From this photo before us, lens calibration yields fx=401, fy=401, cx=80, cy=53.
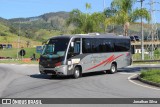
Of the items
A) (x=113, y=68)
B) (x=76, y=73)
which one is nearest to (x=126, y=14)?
(x=113, y=68)

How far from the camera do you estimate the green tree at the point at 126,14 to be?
57.6 meters

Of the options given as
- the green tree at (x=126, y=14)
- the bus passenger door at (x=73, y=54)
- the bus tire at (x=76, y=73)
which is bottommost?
the bus tire at (x=76, y=73)

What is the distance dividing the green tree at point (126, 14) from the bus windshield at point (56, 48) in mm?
34015

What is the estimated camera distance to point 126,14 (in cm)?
5916

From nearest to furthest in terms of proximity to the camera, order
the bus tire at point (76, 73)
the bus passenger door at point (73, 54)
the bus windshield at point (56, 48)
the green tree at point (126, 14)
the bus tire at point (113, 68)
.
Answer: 1. the bus windshield at point (56, 48)
2. the bus passenger door at point (73, 54)
3. the bus tire at point (76, 73)
4. the bus tire at point (113, 68)
5. the green tree at point (126, 14)

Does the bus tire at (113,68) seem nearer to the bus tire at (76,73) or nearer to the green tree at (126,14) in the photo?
the bus tire at (76,73)

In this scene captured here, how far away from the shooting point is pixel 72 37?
25219 mm

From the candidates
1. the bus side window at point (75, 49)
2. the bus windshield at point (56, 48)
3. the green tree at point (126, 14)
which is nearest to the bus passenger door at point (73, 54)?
the bus side window at point (75, 49)

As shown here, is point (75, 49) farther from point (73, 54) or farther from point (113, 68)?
point (113, 68)

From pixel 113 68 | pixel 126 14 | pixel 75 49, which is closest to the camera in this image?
pixel 75 49

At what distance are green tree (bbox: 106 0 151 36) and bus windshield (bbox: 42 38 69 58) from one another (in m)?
34.0

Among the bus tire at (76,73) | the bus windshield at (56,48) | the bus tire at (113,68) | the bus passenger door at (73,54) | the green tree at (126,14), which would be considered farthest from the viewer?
the green tree at (126,14)

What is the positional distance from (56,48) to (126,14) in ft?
117

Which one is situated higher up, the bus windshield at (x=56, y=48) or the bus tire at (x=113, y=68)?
the bus windshield at (x=56, y=48)
